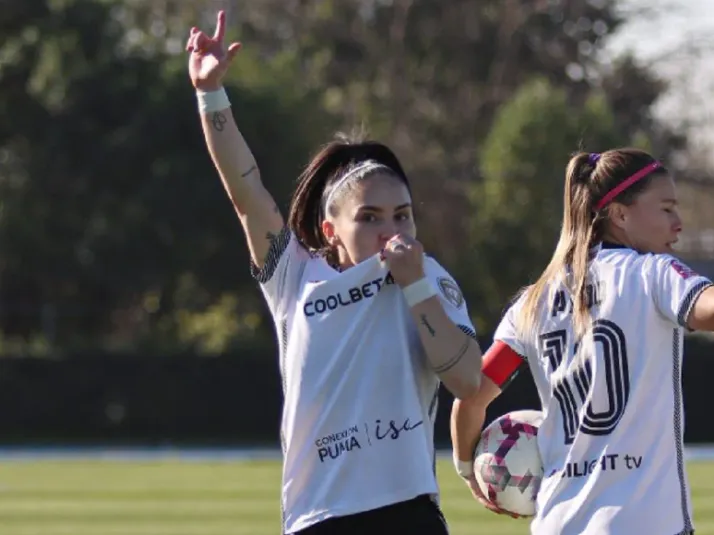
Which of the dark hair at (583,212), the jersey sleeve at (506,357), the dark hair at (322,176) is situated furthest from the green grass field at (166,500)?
the dark hair at (322,176)

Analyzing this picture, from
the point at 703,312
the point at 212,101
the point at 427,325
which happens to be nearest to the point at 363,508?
the point at 427,325

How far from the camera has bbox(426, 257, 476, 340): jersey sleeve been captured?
446 cm

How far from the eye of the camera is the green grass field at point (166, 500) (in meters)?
13.4

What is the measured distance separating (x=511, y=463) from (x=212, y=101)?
54.5 inches

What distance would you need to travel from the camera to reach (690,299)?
4.44m

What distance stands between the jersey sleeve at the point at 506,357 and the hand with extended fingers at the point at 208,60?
1.12 meters

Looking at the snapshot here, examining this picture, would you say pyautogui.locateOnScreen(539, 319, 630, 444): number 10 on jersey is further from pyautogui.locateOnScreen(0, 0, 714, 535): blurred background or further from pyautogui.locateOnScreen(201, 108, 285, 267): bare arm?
pyautogui.locateOnScreen(0, 0, 714, 535): blurred background

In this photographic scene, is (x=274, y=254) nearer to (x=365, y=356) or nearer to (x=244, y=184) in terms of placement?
(x=244, y=184)

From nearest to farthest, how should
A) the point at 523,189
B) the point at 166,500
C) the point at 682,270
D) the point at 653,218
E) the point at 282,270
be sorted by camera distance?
the point at 682,270 < the point at 282,270 < the point at 653,218 < the point at 166,500 < the point at 523,189

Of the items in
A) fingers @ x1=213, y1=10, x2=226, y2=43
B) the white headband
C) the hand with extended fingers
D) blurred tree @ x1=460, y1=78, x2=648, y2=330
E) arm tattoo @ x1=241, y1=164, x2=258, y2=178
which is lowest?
blurred tree @ x1=460, y1=78, x2=648, y2=330

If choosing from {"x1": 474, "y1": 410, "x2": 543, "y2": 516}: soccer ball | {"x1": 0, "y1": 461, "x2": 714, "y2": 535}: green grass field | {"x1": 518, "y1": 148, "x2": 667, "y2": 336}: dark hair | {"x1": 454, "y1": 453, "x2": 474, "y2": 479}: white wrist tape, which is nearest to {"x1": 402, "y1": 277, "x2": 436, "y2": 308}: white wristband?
{"x1": 518, "y1": 148, "x2": 667, "y2": 336}: dark hair

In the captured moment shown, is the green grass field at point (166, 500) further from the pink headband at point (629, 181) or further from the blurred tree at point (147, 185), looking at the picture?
the blurred tree at point (147, 185)

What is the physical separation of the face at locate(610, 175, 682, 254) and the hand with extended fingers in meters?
1.21

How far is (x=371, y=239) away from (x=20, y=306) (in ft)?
97.4
